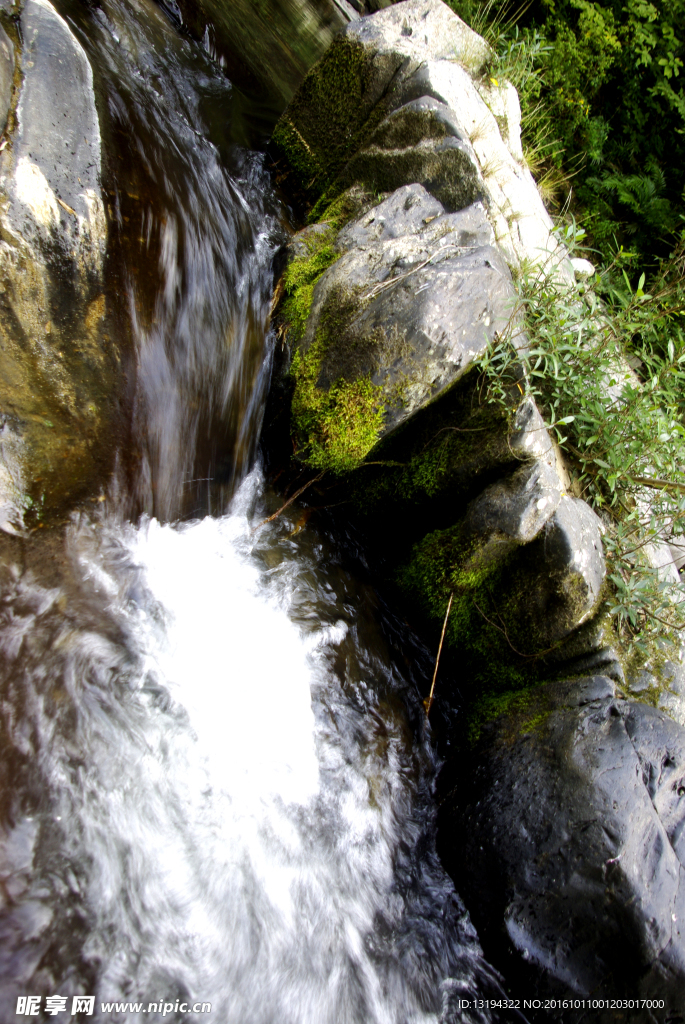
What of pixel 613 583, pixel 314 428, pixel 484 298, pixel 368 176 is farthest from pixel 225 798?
pixel 368 176

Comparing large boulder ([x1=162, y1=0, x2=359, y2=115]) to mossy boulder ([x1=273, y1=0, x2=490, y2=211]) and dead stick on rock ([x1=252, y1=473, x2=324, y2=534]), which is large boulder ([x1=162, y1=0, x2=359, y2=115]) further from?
dead stick on rock ([x1=252, y1=473, x2=324, y2=534])

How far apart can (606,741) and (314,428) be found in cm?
240

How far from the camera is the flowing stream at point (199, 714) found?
7.79ft

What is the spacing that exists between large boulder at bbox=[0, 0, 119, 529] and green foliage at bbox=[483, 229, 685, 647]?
2.26 metres

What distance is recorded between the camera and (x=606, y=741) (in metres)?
2.94

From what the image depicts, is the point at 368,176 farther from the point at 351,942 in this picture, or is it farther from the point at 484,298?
the point at 351,942

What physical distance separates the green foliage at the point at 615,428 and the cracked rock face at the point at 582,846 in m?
0.64

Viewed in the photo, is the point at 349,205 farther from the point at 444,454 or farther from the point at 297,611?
the point at 297,611

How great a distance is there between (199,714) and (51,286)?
2.39 meters

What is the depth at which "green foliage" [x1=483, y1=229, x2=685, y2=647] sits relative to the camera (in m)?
3.34

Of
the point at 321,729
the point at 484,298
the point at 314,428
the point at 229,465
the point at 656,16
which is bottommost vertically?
the point at 321,729

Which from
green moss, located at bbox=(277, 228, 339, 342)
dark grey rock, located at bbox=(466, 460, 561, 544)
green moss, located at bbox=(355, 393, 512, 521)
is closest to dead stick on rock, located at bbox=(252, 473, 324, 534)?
green moss, located at bbox=(355, 393, 512, 521)

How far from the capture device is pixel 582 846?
2.75 metres

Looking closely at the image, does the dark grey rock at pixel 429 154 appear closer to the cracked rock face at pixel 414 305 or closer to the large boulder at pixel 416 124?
the large boulder at pixel 416 124
